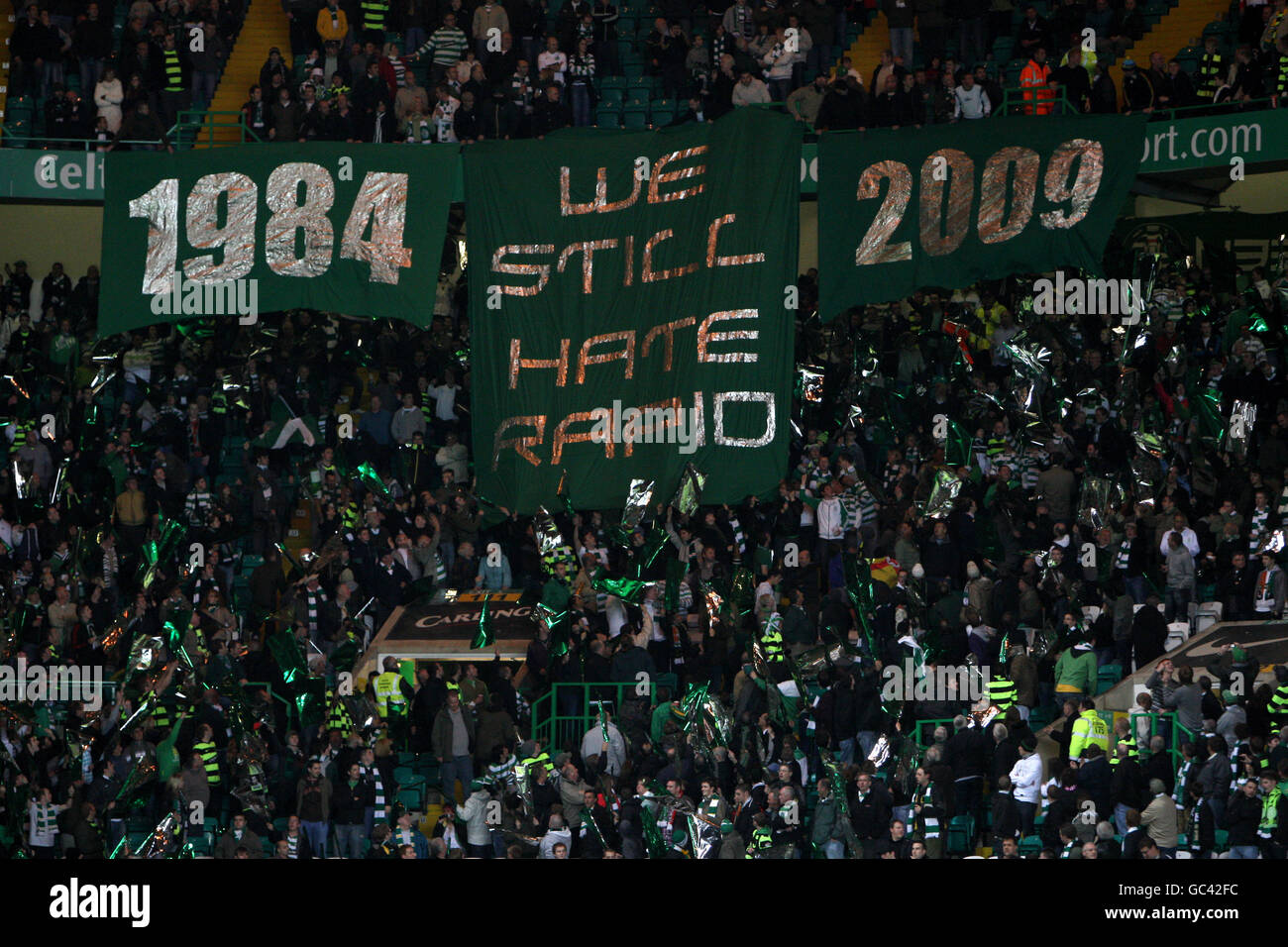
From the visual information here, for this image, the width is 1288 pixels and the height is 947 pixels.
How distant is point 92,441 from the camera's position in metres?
21.3

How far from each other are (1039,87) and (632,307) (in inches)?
192

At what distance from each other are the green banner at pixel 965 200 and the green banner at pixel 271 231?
394 cm

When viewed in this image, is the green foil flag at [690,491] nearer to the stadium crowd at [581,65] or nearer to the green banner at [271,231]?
the green banner at [271,231]

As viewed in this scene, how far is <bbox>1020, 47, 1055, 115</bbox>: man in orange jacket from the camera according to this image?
69.1 feet

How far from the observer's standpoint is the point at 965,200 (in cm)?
1931

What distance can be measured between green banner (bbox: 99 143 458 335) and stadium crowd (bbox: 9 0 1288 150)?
5.30 ft

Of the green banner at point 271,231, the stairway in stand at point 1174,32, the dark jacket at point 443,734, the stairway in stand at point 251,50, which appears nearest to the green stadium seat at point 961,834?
the dark jacket at point 443,734

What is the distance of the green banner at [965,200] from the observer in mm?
19031

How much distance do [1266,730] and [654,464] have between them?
6260mm

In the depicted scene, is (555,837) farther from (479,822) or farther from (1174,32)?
(1174,32)

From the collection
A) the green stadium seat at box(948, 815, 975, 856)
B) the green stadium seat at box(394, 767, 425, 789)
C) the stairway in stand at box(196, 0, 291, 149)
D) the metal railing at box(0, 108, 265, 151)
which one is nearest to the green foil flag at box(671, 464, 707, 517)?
the green stadium seat at box(394, 767, 425, 789)

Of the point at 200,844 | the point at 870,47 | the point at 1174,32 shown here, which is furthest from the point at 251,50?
the point at 200,844

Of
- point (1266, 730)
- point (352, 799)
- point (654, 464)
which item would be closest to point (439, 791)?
point (352, 799)

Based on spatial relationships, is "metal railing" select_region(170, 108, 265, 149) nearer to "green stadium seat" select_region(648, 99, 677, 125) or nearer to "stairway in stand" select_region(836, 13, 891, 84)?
"green stadium seat" select_region(648, 99, 677, 125)
